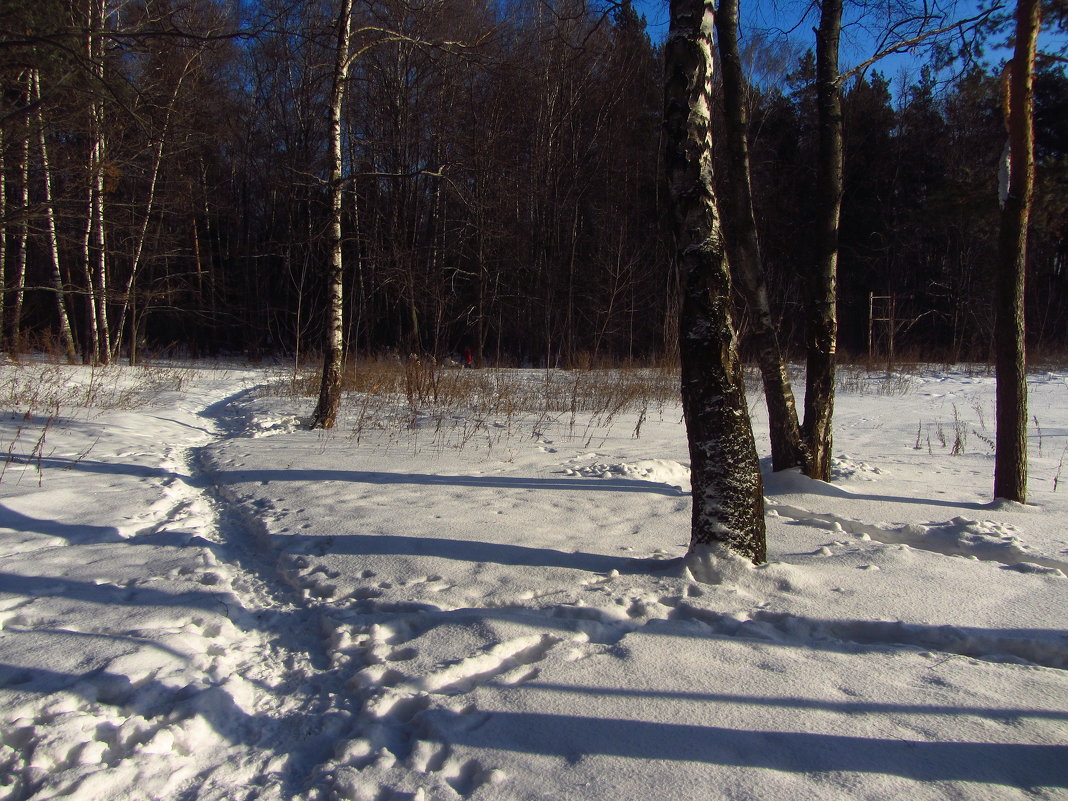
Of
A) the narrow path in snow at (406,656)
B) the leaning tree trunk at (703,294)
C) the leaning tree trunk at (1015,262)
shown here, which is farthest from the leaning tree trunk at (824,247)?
the leaning tree trunk at (703,294)

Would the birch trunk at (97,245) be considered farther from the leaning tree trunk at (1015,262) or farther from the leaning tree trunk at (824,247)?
the leaning tree trunk at (1015,262)

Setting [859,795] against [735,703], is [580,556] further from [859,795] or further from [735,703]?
[859,795]

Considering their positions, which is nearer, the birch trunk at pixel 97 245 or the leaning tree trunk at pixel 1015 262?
the leaning tree trunk at pixel 1015 262

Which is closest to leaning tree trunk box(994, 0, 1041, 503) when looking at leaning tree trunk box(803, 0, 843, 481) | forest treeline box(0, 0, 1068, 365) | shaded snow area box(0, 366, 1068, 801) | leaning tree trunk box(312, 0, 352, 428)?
shaded snow area box(0, 366, 1068, 801)

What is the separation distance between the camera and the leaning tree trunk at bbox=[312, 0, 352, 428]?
785 cm

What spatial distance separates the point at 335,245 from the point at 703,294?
6.33 meters

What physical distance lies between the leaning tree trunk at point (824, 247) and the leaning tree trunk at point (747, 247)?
0.63 ft

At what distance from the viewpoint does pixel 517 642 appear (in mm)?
2688

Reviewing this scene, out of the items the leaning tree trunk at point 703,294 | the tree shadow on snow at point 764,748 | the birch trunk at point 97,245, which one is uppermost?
the birch trunk at point 97,245

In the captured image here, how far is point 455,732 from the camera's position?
2117mm

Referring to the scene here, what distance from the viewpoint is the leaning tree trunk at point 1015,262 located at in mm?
4648

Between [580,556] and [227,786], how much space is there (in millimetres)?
2177

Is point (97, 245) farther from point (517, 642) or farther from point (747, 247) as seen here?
point (517, 642)

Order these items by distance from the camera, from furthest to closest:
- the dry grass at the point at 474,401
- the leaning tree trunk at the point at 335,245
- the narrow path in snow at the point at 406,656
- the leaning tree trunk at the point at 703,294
A: the dry grass at the point at 474,401 → the leaning tree trunk at the point at 335,245 → the leaning tree trunk at the point at 703,294 → the narrow path in snow at the point at 406,656
